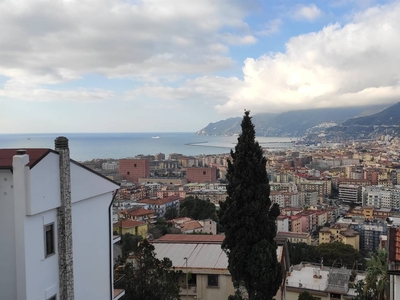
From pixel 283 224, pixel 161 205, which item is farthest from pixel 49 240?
pixel 283 224

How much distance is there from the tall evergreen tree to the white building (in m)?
2.04

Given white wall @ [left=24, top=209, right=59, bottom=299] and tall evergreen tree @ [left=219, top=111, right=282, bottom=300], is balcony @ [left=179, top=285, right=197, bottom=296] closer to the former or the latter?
tall evergreen tree @ [left=219, top=111, right=282, bottom=300]

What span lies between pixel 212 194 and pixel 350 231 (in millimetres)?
20939

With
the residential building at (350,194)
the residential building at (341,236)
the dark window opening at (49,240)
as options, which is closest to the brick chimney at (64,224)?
the dark window opening at (49,240)

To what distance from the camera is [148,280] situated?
5.98 metres

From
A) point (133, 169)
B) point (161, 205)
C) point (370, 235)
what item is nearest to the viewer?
point (370, 235)

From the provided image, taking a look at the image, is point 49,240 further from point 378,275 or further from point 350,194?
point 350,194

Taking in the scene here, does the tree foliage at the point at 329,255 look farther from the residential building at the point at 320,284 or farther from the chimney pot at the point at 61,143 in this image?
the chimney pot at the point at 61,143

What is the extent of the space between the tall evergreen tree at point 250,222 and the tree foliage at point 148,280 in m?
1.01

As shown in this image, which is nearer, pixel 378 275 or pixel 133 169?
pixel 378 275

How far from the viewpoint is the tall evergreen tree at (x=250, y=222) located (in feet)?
19.5

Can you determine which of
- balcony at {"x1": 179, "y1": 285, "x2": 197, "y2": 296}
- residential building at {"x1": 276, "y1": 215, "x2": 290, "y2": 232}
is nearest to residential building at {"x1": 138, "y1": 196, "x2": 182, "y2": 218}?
residential building at {"x1": 276, "y1": 215, "x2": 290, "y2": 232}

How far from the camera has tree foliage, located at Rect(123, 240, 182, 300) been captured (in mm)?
5895

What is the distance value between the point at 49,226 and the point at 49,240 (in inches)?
6.4
